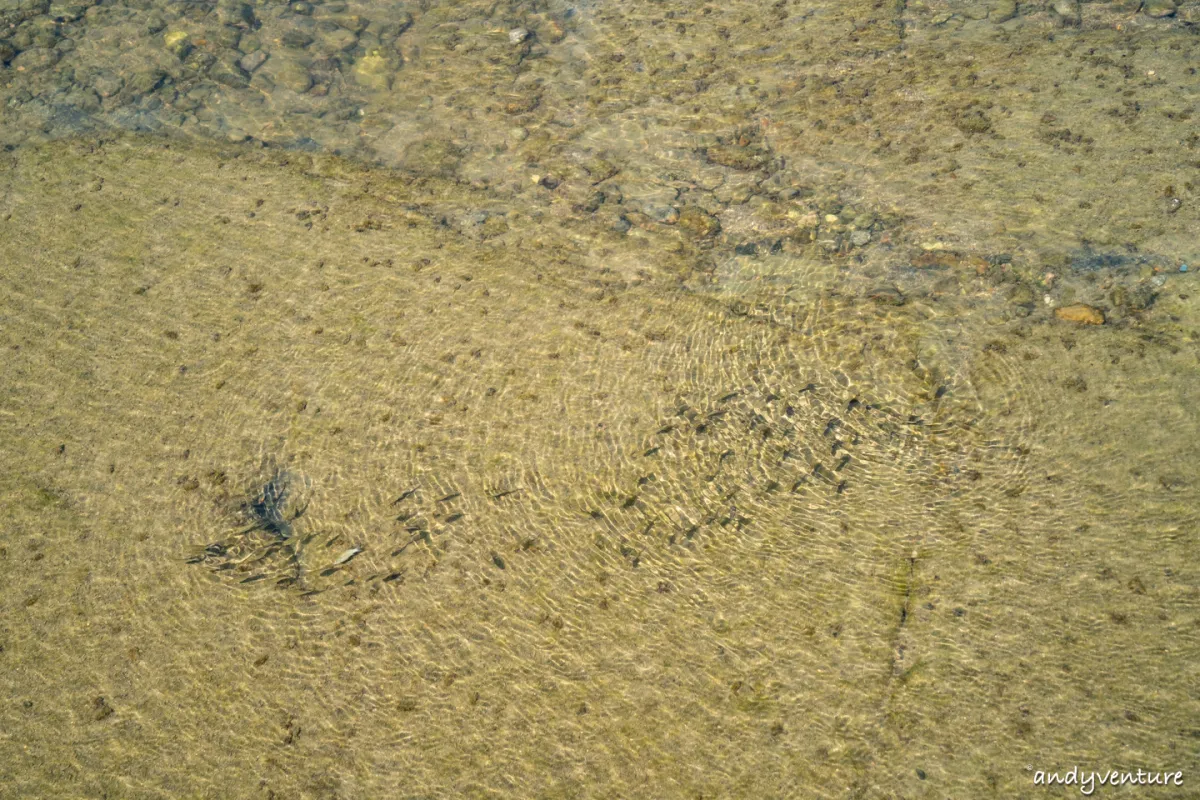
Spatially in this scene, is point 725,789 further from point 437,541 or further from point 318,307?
point 318,307

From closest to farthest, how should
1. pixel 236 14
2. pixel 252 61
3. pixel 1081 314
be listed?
1. pixel 1081 314
2. pixel 252 61
3. pixel 236 14

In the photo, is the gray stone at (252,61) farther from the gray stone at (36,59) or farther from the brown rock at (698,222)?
the brown rock at (698,222)

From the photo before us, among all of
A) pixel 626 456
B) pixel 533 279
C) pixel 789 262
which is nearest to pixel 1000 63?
pixel 789 262

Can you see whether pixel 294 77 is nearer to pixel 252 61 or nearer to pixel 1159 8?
pixel 252 61
